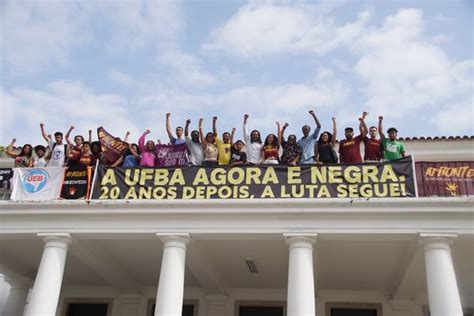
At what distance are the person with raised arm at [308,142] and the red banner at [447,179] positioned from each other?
7.77ft

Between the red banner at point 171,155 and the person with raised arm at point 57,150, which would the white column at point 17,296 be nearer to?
the person with raised arm at point 57,150

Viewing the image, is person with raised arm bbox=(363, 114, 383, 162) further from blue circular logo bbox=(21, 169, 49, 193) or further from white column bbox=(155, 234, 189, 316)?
blue circular logo bbox=(21, 169, 49, 193)

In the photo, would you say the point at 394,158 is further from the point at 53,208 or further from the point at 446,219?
the point at 53,208

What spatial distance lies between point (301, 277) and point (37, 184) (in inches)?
251

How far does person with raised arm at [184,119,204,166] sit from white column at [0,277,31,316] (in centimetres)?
675

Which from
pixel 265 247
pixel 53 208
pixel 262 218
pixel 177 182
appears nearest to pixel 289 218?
pixel 262 218

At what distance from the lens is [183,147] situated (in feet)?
38.2

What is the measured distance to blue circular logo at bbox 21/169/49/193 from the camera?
11.2 metres

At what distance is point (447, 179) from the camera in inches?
402

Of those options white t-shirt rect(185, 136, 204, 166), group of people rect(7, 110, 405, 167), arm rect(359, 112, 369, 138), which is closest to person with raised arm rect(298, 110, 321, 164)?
group of people rect(7, 110, 405, 167)

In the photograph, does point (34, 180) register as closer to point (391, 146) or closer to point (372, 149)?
point (372, 149)

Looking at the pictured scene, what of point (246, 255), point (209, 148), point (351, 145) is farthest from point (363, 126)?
point (246, 255)

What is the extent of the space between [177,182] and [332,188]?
3344 millimetres

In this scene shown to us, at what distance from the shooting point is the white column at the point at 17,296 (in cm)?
1366
